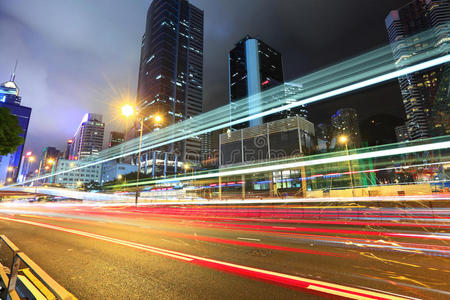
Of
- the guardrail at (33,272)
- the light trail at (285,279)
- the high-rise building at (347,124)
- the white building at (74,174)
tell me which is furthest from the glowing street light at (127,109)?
the white building at (74,174)

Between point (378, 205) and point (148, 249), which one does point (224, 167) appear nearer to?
point (378, 205)

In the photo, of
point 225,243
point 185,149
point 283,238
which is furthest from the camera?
point 185,149

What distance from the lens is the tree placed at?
41.0 ft

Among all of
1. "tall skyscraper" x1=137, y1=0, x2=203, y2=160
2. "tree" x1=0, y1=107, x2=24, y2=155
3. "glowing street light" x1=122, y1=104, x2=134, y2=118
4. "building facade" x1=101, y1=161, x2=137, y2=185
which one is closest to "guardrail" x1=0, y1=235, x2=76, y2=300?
"tree" x1=0, y1=107, x2=24, y2=155

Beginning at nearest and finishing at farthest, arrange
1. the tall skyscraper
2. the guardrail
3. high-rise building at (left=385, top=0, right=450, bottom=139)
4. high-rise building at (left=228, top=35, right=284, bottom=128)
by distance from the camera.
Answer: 1. the guardrail
2. high-rise building at (left=385, top=0, right=450, bottom=139)
3. high-rise building at (left=228, top=35, right=284, bottom=128)
4. the tall skyscraper

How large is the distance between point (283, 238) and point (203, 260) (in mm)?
4205

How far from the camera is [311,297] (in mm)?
3510

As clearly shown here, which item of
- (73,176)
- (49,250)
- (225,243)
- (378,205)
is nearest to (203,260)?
(225,243)

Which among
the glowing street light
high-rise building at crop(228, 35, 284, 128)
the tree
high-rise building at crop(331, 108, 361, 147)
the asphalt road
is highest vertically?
high-rise building at crop(228, 35, 284, 128)

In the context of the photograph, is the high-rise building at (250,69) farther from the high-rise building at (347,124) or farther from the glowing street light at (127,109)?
the glowing street light at (127,109)


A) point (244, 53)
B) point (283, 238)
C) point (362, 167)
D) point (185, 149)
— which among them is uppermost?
point (244, 53)

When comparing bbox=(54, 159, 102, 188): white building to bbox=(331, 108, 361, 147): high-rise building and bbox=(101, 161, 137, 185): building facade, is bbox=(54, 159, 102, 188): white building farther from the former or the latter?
bbox=(331, 108, 361, 147): high-rise building

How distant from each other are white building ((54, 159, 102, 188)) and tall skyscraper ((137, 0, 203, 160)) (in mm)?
49852

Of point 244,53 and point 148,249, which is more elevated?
point 244,53
